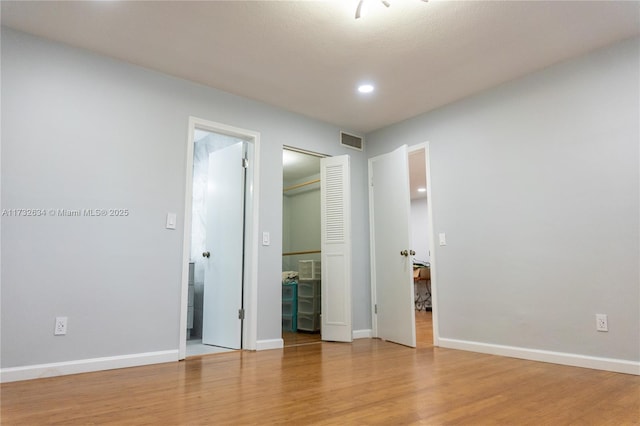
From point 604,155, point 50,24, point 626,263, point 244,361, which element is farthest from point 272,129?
point 626,263

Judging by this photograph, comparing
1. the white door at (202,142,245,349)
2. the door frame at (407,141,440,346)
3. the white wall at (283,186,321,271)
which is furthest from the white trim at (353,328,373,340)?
the white wall at (283,186,321,271)

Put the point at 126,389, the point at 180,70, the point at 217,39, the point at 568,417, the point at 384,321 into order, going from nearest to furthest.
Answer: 1. the point at 568,417
2. the point at 126,389
3. the point at 217,39
4. the point at 180,70
5. the point at 384,321

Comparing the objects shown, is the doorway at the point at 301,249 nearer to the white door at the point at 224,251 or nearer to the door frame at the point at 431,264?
the white door at the point at 224,251

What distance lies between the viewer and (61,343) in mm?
2828

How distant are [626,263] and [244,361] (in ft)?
9.99

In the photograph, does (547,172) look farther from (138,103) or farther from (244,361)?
(138,103)

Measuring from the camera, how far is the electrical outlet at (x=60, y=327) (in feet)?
9.25

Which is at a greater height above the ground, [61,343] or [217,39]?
[217,39]

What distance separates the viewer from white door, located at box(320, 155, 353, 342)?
4379 mm

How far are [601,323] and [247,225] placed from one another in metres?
3.15

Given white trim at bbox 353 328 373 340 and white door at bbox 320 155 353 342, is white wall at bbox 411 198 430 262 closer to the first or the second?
white trim at bbox 353 328 373 340

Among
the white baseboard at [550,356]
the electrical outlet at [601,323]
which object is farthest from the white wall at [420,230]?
the electrical outlet at [601,323]

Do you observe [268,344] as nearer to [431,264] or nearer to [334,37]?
[431,264]

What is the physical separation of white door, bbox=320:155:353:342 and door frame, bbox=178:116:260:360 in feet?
3.08
